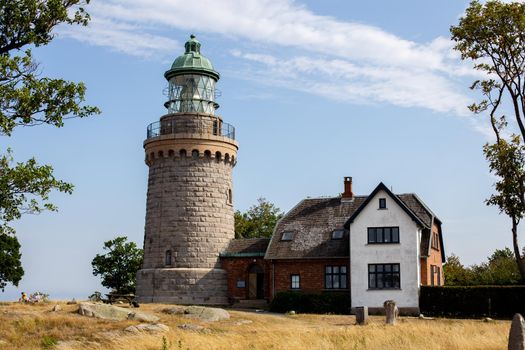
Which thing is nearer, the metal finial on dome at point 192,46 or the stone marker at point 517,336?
the stone marker at point 517,336

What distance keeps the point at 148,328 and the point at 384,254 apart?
16926 millimetres

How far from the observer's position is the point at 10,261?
57.4 metres

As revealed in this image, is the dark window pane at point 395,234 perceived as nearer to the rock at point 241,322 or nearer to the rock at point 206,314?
the rock at point 241,322

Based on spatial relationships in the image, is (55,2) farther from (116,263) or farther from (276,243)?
(116,263)

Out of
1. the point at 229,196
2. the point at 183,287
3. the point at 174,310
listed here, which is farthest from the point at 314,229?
the point at 174,310

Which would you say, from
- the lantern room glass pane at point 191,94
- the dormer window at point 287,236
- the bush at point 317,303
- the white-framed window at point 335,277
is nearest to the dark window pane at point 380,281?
the bush at point 317,303

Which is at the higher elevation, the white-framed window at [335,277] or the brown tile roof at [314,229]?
the brown tile roof at [314,229]

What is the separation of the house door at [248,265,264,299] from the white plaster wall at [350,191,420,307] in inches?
268

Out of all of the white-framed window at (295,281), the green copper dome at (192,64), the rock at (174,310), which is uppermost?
the green copper dome at (192,64)

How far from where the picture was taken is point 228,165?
1789 inches

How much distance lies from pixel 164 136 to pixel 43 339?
21244 mm

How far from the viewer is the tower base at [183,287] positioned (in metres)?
A: 42.9

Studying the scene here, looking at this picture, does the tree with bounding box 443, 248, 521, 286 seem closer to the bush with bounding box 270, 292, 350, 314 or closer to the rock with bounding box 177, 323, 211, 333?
the bush with bounding box 270, 292, 350, 314

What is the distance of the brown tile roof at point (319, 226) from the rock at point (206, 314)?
918cm
